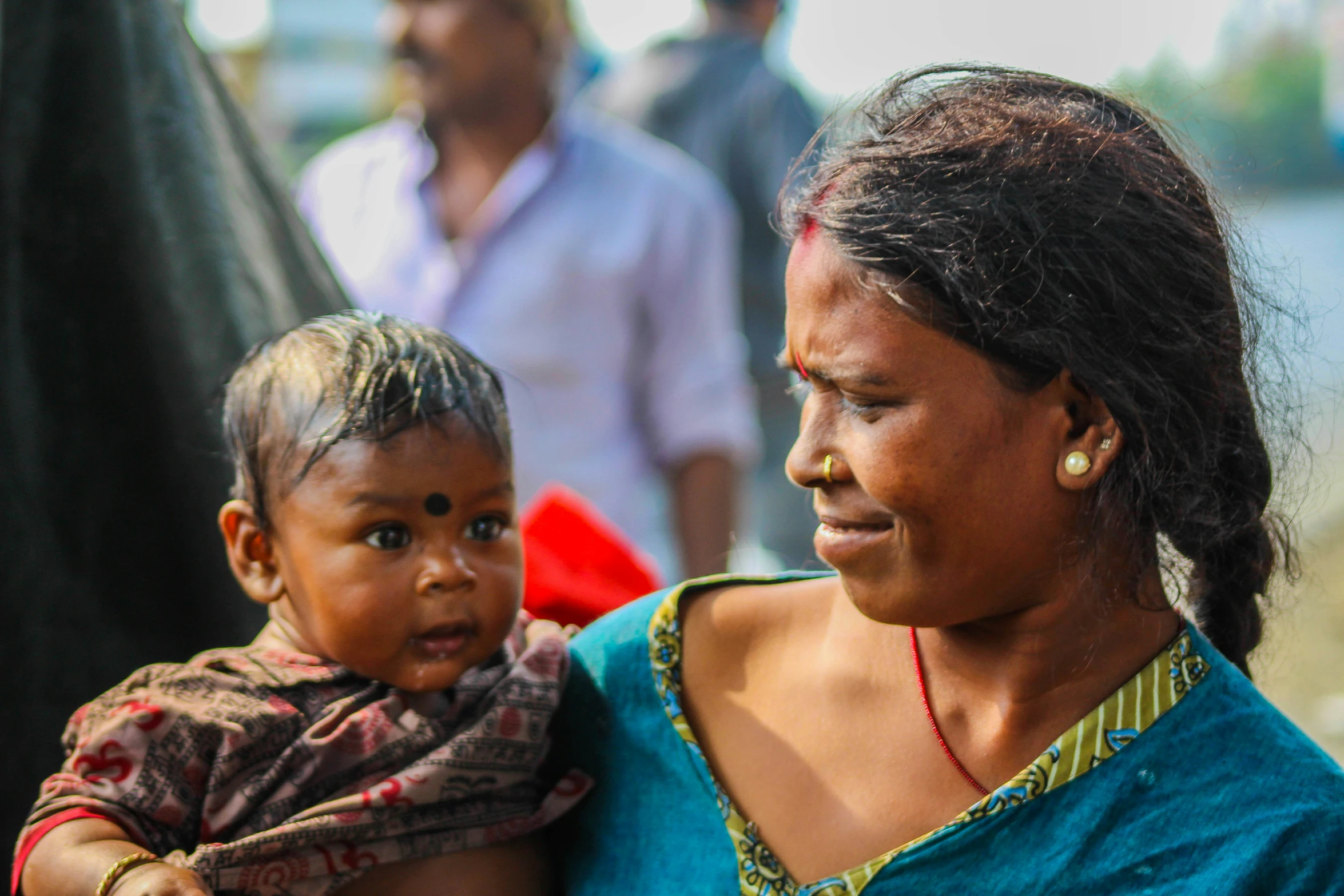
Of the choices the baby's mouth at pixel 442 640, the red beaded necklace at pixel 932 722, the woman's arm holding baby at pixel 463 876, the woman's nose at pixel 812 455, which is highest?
the woman's nose at pixel 812 455

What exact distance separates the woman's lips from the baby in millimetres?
422

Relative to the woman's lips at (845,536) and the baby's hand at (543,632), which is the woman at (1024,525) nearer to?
the woman's lips at (845,536)

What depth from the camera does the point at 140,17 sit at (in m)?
2.10

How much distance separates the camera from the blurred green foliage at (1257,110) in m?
1.66

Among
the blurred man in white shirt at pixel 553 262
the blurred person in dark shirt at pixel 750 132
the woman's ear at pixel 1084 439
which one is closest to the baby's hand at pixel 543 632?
the woman's ear at pixel 1084 439

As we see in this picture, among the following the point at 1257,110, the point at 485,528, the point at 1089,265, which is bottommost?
the point at 485,528

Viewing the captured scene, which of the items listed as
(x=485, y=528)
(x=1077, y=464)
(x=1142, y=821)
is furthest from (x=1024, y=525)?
(x=485, y=528)

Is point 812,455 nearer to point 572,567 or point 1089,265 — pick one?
point 1089,265

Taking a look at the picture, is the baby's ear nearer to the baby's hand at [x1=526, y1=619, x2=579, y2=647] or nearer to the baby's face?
the baby's face

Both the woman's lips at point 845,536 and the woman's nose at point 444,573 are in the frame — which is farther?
the woman's nose at point 444,573

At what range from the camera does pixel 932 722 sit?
156 centimetres

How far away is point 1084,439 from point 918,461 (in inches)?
7.2

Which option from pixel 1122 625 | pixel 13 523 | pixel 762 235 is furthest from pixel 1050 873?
pixel 762 235

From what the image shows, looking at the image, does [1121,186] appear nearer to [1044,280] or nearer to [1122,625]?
[1044,280]
